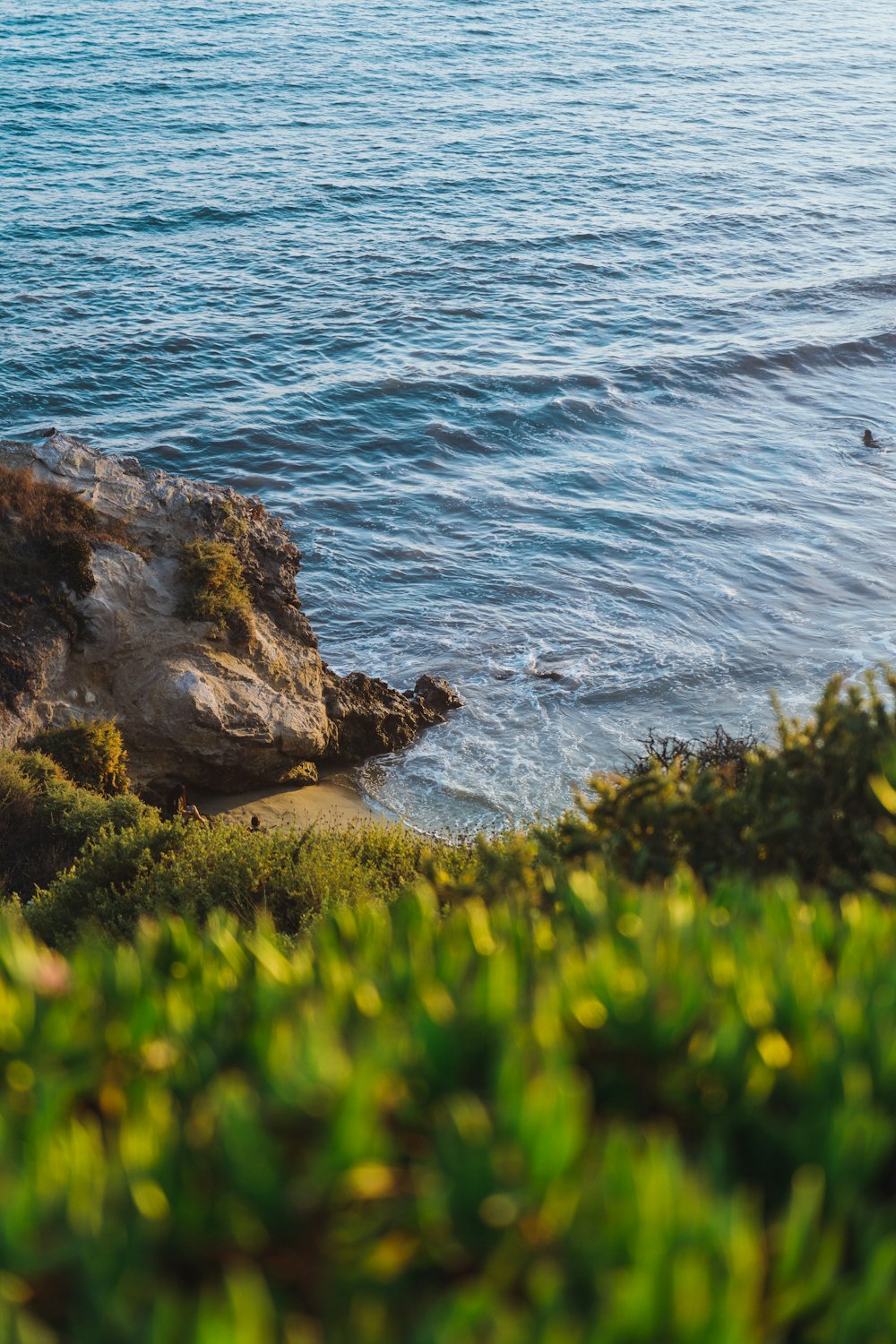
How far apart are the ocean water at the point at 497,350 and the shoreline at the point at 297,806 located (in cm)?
32

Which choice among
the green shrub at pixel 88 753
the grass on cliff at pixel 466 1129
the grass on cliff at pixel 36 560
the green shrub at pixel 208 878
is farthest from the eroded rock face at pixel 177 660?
the grass on cliff at pixel 466 1129

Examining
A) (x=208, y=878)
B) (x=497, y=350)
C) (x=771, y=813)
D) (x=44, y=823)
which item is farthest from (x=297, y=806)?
(x=497, y=350)

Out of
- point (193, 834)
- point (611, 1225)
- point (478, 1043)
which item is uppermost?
point (611, 1225)

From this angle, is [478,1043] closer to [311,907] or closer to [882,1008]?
[882,1008]

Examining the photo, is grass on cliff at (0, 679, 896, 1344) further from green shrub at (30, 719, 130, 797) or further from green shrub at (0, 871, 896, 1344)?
green shrub at (30, 719, 130, 797)

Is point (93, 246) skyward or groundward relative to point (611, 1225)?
groundward

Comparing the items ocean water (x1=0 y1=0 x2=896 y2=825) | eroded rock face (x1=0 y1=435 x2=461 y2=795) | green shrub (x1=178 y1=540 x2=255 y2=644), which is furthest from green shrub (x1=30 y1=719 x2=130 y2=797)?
ocean water (x1=0 y1=0 x2=896 y2=825)

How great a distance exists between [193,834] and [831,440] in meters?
15.2

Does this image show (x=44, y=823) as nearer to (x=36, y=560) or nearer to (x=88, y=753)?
(x=88, y=753)

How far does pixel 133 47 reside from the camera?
42.7 m

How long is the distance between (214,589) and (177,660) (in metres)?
0.77

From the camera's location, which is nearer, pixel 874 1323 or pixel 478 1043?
pixel 874 1323

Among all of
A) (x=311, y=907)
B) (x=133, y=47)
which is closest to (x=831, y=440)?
(x=311, y=907)

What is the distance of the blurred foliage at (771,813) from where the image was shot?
394 cm
